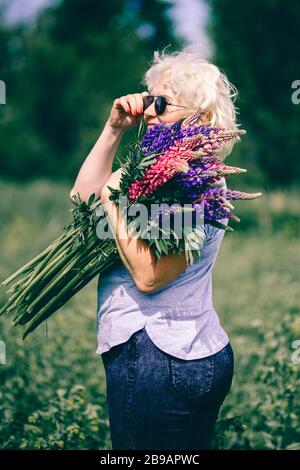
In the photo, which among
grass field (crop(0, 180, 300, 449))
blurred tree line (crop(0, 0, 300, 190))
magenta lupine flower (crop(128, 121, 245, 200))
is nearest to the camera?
magenta lupine flower (crop(128, 121, 245, 200))

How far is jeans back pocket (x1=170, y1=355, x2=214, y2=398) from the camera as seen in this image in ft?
7.04

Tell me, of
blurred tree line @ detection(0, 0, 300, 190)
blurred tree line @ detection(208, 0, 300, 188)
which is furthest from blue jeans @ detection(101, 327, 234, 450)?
blurred tree line @ detection(208, 0, 300, 188)

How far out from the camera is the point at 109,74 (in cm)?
2453

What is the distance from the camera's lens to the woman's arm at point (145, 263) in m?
2.08

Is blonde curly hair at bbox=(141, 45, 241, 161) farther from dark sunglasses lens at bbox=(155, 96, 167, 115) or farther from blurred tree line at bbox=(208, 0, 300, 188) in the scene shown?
blurred tree line at bbox=(208, 0, 300, 188)

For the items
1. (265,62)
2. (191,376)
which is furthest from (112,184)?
(265,62)

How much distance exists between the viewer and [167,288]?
2.19m

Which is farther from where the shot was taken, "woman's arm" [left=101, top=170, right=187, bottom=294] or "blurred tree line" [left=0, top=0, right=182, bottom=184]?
"blurred tree line" [left=0, top=0, right=182, bottom=184]

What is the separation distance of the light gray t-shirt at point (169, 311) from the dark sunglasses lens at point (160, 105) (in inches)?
16.7

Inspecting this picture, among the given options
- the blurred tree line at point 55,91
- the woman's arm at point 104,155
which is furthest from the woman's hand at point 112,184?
the blurred tree line at point 55,91

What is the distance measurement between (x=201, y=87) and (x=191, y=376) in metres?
0.96

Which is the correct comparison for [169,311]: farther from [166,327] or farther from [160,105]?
[160,105]

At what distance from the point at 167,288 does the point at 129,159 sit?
0.44 metres
